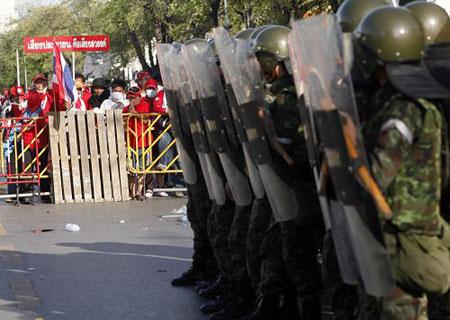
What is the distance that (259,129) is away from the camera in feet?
19.1

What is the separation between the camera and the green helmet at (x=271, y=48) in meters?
6.24

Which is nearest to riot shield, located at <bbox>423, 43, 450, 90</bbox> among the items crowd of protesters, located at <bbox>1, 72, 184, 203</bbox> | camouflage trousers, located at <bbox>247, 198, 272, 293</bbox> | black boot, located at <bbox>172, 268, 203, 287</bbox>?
camouflage trousers, located at <bbox>247, 198, 272, 293</bbox>

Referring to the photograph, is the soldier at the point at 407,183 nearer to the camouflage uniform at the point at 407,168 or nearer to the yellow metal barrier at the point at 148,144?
the camouflage uniform at the point at 407,168

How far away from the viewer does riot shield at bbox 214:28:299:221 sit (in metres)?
5.75

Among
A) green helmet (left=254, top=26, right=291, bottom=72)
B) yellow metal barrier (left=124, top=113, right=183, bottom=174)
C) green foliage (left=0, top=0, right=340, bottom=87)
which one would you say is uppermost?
green foliage (left=0, top=0, right=340, bottom=87)

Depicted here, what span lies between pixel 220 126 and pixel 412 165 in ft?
8.51

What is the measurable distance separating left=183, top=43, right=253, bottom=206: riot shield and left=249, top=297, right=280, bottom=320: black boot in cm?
71

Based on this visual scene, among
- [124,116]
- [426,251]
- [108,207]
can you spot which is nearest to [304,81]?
[426,251]

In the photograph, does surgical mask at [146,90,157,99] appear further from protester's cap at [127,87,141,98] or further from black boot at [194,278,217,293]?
black boot at [194,278,217,293]

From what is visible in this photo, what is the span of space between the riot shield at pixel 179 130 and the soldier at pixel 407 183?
12.0 ft

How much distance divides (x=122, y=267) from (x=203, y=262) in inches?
46.7

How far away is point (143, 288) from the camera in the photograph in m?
8.20

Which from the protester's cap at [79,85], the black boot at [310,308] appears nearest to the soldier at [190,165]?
the black boot at [310,308]

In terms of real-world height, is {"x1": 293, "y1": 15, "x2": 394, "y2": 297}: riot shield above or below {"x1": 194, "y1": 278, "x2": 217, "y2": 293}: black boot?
above
